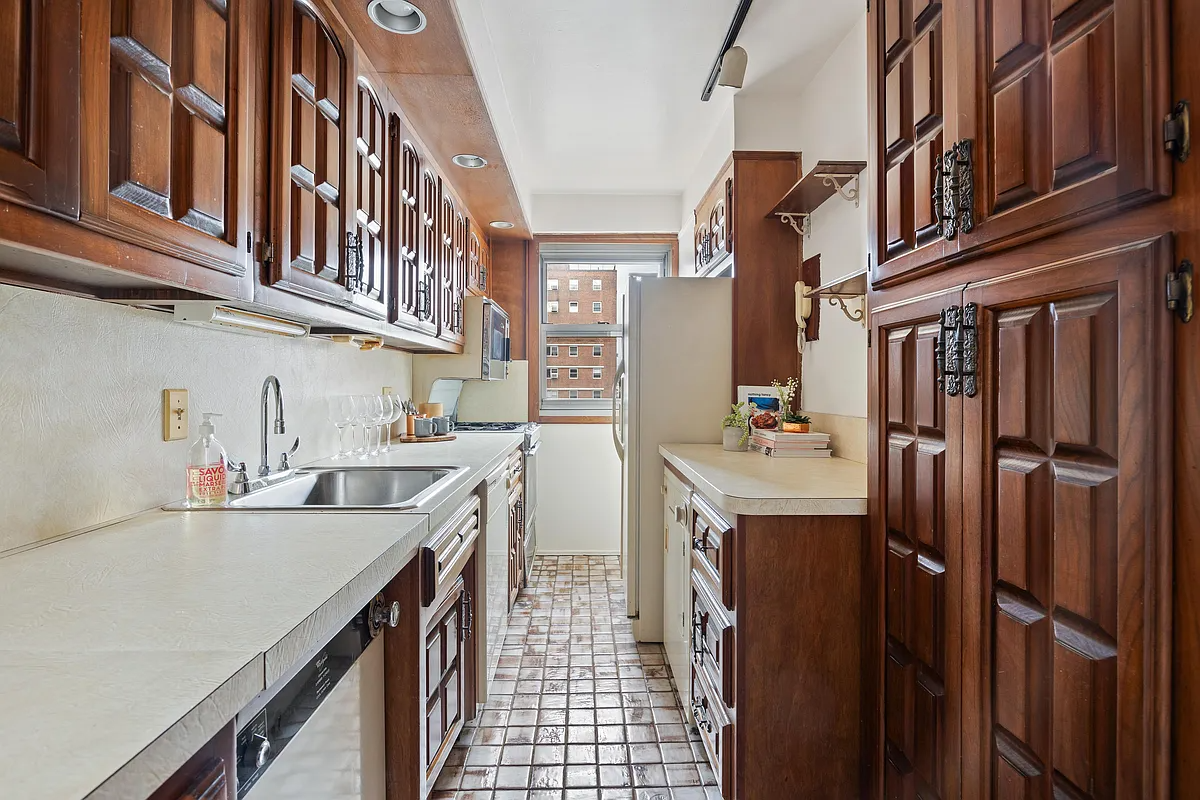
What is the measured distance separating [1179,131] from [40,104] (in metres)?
1.38

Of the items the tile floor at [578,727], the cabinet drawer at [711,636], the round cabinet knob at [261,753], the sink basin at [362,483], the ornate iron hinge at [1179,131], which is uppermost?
the ornate iron hinge at [1179,131]

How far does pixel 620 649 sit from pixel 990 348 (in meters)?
2.29

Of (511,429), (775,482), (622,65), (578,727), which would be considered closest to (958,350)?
(775,482)

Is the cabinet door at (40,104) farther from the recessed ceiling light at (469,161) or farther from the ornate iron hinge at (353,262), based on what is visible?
the recessed ceiling light at (469,161)

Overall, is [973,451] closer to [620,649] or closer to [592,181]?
[620,649]

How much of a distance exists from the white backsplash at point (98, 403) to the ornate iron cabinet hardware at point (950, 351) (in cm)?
170

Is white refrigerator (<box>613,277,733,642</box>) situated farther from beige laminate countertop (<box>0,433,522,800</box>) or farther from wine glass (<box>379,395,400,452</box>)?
beige laminate countertop (<box>0,433,522,800</box>)

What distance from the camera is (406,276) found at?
89.4 inches

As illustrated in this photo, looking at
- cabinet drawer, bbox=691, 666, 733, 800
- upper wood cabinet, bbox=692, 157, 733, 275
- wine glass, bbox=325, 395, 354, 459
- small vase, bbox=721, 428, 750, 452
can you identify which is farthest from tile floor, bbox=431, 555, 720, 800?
upper wood cabinet, bbox=692, 157, 733, 275

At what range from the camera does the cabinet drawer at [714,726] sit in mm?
1608

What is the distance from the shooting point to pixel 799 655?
1544 mm

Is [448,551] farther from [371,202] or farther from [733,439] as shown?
[733,439]

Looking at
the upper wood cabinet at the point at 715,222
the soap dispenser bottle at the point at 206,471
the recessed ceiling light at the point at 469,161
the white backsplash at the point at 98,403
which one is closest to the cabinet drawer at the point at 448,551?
the soap dispenser bottle at the point at 206,471

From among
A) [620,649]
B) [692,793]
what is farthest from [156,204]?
[620,649]
